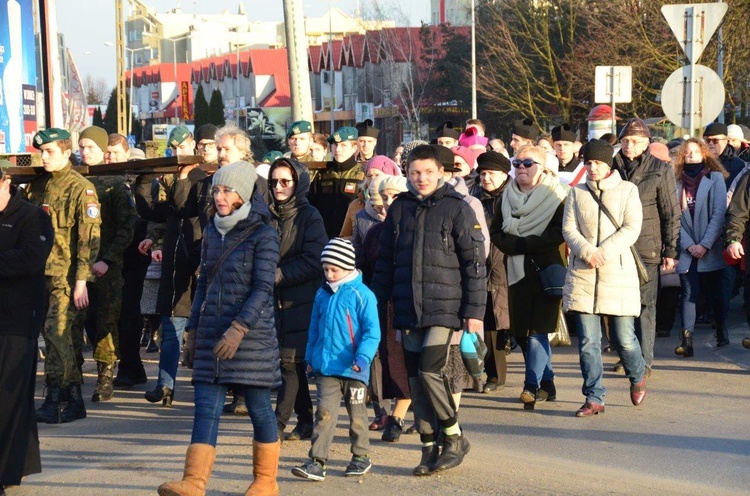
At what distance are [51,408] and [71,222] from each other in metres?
1.33

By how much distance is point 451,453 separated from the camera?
293 inches

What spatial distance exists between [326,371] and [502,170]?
3.16 m

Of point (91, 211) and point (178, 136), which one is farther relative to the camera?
point (178, 136)

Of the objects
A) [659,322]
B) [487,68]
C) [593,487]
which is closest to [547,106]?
[487,68]

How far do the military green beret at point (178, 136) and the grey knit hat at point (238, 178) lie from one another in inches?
150

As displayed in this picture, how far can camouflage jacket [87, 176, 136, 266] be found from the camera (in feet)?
33.7

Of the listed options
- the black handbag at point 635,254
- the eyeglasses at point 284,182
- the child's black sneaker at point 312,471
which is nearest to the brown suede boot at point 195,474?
the child's black sneaker at point 312,471

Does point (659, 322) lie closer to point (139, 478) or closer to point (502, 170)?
point (502, 170)

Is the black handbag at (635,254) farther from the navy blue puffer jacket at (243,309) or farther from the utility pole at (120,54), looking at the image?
the utility pole at (120,54)

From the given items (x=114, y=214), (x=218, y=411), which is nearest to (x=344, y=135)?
(x=114, y=214)

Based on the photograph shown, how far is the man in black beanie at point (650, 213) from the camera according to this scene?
10602 mm

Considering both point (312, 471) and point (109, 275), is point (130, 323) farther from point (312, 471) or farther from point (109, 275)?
point (312, 471)

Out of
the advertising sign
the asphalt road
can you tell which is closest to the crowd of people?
the asphalt road

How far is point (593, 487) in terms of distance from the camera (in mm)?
7066
